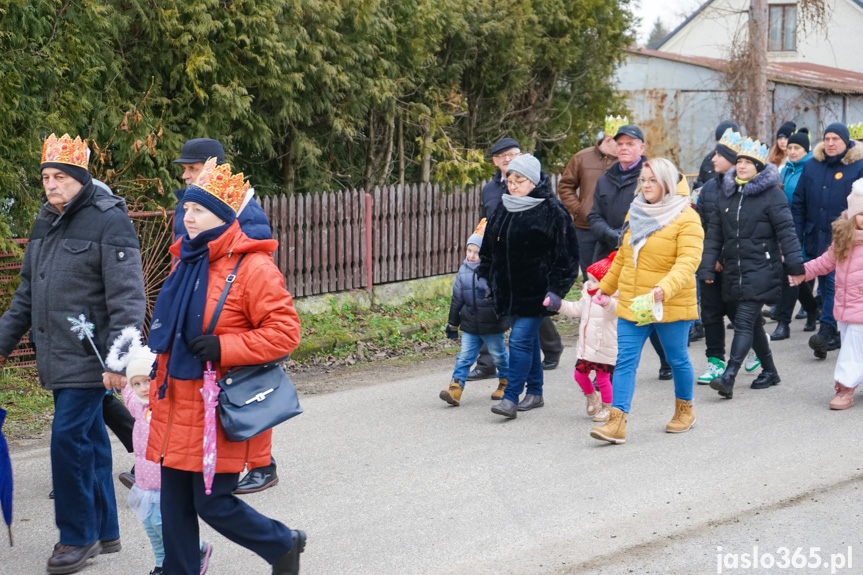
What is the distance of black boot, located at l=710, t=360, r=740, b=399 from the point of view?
25.5ft

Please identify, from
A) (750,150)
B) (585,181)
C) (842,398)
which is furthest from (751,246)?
(585,181)

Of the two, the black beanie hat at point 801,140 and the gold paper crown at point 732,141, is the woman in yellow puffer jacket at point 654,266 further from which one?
the black beanie hat at point 801,140

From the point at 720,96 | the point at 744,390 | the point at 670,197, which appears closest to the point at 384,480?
the point at 670,197

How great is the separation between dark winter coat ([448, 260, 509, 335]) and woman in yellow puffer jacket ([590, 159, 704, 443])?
110 cm

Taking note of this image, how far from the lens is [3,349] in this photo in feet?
16.2

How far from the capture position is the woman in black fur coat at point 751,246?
25.8 ft

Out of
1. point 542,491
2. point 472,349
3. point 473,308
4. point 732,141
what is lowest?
point 542,491

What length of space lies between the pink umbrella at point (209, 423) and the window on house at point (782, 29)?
1315 inches

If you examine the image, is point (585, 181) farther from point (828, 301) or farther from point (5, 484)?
point (5, 484)

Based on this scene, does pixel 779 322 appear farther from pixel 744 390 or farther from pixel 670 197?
pixel 670 197

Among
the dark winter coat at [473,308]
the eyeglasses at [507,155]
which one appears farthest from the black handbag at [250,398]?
the eyeglasses at [507,155]

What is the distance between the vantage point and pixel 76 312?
4816 millimetres

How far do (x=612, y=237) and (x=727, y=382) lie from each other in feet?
4.84

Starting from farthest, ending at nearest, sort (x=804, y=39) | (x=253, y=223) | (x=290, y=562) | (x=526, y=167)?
(x=804, y=39) → (x=526, y=167) → (x=253, y=223) → (x=290, y=562)
